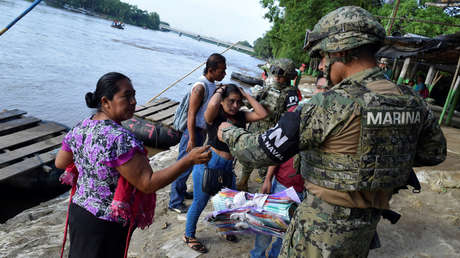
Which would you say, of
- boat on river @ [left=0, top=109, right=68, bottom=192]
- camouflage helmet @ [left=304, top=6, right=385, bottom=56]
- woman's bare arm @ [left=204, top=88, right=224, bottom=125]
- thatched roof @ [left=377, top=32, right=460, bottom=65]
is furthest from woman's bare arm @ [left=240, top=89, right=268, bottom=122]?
thatched roof @ [left=377, top=32, right=460, bottom=65]

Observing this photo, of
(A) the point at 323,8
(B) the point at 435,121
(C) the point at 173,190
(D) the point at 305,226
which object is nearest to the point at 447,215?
(B) the point at 435,121

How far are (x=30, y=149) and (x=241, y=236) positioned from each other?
4713mm

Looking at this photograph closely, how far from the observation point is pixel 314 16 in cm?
2269

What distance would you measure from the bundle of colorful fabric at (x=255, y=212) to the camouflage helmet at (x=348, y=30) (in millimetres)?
1190

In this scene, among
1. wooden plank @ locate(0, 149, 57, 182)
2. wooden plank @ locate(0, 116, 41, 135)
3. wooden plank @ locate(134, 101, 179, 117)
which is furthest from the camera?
wooden plank @ locate(134, 101, 179, 117)

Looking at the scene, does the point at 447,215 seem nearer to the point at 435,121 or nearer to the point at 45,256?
the point at 435,121

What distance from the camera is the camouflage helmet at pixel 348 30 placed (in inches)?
60.6

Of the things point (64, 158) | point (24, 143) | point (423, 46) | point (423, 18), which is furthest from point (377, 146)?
point (423, 18)

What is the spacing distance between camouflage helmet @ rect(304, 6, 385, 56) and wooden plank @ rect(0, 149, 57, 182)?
5359 millimetres

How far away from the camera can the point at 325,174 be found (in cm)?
152

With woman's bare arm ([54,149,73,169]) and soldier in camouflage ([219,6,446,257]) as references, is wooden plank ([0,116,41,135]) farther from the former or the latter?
soldier in camouflage ([219,6,446,257])

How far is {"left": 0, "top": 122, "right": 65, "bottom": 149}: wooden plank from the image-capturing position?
562 centimetres

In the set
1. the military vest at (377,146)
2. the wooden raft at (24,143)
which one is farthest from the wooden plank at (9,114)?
the military vest at (377,146)

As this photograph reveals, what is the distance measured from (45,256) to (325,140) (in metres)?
3.02
